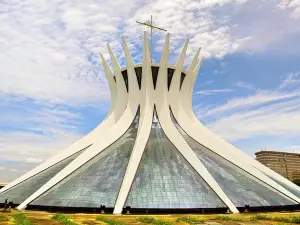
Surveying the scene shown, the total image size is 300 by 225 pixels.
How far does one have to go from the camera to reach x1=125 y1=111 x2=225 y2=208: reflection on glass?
17.4 metres

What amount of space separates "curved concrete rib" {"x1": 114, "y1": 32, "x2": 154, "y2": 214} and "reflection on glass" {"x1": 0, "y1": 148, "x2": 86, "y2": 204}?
6.46 meters

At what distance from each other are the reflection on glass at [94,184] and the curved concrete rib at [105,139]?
360mm

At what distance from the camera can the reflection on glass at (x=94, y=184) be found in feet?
58.2

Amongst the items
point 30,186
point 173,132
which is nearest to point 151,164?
point 173,132

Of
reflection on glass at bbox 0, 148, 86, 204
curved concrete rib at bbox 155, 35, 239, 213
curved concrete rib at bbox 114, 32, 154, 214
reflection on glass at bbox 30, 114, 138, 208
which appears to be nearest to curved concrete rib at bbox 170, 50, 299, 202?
curved concrete rib at bbox 155, 35, 239, 213

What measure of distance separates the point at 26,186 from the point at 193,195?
1301cm

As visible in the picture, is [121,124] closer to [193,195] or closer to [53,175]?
[53,175]

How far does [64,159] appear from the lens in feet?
81.4

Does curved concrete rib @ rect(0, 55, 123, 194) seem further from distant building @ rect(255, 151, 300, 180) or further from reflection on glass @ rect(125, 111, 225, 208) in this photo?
distant building @ rect(255, 151, 300, 180)

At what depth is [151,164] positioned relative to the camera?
20.8m

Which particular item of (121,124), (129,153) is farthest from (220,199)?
(121,124)

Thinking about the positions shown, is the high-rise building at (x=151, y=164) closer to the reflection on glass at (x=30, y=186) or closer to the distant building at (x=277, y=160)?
the reflection on glass at (x=30, y=186)

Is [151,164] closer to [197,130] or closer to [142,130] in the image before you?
[142,130]

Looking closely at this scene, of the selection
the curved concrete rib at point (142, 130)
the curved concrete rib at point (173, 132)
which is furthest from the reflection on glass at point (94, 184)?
the curved concrete rib at point (173, 132)
